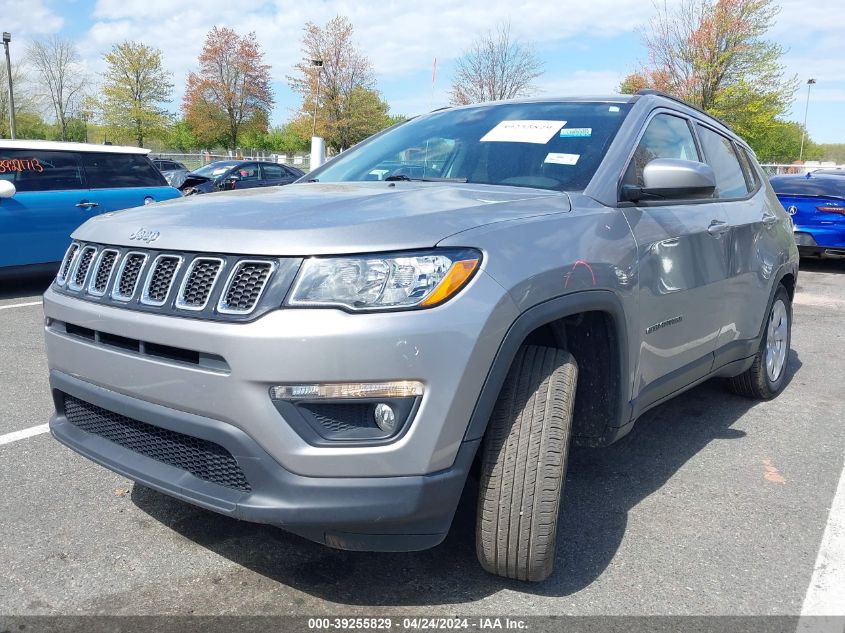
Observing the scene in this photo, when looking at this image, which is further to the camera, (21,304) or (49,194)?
(49,194)

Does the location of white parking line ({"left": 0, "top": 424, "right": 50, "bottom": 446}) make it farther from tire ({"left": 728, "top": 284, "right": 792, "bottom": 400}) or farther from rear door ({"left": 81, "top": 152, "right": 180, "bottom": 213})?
rear door ({"left": 81, "top": 152, "right": 180, "bottom": 213})

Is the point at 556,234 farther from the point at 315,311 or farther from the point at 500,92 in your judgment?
the point at 500,92

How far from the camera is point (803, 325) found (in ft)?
25.0

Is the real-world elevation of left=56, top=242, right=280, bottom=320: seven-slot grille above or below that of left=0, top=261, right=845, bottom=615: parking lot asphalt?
above

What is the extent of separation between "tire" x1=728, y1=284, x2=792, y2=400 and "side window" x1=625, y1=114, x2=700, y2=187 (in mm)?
1287

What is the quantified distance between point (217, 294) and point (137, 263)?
422mm

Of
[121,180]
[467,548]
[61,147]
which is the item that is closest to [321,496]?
[467,548]

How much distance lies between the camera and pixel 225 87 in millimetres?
44312

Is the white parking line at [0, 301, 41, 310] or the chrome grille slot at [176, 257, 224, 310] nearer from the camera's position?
the chrome grille slot at [176, 257, 224, 310]

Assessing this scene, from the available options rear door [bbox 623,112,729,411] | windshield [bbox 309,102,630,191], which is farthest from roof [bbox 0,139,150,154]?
rear door [bbox 623,112,729,411]

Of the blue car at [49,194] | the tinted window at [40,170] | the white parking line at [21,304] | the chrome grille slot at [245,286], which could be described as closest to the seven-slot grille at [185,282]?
the chrome grille slot at [245,286]

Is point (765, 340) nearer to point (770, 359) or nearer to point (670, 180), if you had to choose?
point (770, 359)

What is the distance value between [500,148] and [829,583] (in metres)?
2.08

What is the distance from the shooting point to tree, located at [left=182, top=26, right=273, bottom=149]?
4431 cm
